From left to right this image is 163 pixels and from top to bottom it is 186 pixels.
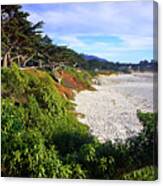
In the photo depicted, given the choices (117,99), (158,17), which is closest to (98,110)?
(117,99)

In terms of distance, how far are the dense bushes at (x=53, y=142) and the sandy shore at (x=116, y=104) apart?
3 cm

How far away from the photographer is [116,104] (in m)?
2.32

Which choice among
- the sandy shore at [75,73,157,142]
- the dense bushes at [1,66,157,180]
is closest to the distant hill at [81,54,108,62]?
the sandy shore at [75,73,157,142]

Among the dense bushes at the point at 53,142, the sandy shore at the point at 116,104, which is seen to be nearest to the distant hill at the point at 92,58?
the sandy shore at the point at 116,104

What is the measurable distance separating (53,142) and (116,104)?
30 cm

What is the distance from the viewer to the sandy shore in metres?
2.28

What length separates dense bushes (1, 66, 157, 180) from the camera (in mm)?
2281

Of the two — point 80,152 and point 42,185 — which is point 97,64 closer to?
point 80,152

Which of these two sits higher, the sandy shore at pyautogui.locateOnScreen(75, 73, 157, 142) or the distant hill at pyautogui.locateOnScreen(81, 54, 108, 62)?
the distant hill at pyautogui.locateOnScreen(81, 54, 108, 62)

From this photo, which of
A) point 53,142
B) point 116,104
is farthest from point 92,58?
point 53,142

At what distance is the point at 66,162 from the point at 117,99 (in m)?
0.33

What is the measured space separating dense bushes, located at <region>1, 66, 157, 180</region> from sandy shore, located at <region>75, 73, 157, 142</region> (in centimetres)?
3

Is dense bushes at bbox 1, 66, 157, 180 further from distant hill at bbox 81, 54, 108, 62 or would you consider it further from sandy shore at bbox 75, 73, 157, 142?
distant hill at bbox 81, 54, 108, 62

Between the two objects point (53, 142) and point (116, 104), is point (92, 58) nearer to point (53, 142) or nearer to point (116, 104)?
point (116, 104)
